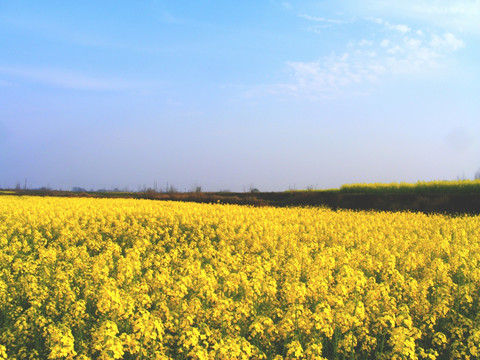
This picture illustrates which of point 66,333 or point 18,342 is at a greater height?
point 66,333

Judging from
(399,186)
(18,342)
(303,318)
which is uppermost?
(399,186)

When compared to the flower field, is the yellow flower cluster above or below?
above

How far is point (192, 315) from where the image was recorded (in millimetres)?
5508

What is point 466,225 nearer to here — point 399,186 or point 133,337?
point 133,337

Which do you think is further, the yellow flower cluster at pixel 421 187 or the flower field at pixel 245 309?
the yellow flower cluster at pixel 421 187

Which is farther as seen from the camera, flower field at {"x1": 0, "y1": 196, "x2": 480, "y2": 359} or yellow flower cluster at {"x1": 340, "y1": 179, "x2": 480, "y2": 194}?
yellow flower cluster at {"x1": 340, "y1": 179, "x2": 480, "y2": 194}

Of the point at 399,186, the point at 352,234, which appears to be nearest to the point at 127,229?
the point at 352,234

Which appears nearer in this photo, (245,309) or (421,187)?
(245,309)

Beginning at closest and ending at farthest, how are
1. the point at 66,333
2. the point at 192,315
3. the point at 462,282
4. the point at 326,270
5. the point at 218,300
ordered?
the point at 66,333, the point at 192,315, the point at 218,300, the point at 326,270, the point at 462,282

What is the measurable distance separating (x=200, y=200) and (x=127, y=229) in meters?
23.2

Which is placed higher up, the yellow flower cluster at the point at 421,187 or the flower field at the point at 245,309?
the yellow flower cluster at the point at 421,187

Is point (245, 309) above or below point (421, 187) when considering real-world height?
below

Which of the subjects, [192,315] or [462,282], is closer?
[192,315]

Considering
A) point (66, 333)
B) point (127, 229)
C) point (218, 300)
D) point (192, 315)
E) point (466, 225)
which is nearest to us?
point (66, 333)
